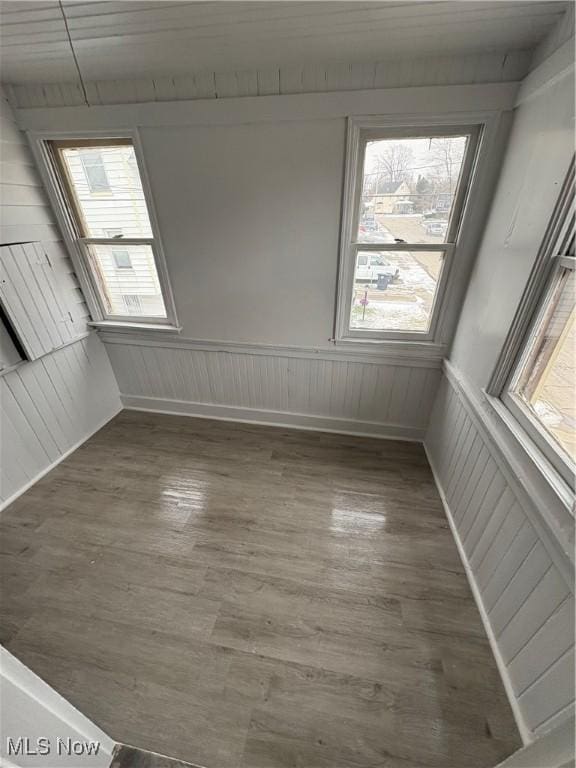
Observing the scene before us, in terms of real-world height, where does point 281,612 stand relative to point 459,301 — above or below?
below

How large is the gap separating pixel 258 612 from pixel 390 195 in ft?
7.77

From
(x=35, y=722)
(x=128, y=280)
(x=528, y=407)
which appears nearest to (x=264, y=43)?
(x=128, y=280)

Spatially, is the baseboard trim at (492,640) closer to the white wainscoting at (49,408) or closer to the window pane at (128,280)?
the window pane at (128,280)

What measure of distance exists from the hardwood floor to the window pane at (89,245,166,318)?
1.25 meters

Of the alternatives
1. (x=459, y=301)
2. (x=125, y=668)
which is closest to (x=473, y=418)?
(x=459, y=301)

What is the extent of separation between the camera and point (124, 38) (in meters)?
1.46

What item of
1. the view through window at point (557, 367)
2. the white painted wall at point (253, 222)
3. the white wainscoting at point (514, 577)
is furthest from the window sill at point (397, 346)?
the view through window at point (557, 367)

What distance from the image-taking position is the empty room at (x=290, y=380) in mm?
1154

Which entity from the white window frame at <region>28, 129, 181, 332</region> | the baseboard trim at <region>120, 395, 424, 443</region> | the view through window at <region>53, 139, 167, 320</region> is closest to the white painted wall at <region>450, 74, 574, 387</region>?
the baseboard trim at <region>120, 395, 424, 443</region>

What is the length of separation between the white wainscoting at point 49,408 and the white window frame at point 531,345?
2.90 metres

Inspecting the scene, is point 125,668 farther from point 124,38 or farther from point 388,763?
point 124,38

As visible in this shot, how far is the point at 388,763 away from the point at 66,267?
10.8 feet

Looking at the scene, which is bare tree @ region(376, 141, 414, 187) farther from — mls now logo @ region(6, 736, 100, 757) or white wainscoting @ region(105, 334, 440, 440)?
mls now logo @ region(6, 736, 100, 757)

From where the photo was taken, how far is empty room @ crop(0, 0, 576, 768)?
115 centimetres
